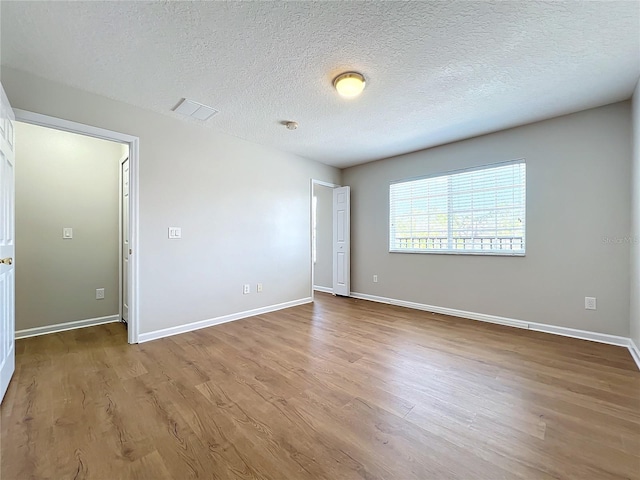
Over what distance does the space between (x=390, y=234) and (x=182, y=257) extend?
127 inches

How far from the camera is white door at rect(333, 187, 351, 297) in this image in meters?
5.23

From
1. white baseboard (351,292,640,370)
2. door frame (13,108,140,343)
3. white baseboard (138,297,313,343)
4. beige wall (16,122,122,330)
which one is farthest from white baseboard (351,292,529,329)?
beige wall (16,122,122,330)

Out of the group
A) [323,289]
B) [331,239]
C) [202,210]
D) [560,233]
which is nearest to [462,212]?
[560,233]

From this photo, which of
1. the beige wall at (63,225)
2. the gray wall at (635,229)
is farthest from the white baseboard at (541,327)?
the beige wall at (63,225)

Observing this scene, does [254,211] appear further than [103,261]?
Yes

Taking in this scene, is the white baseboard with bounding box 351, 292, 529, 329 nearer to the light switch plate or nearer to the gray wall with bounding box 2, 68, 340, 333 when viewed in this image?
the gray wall with bounding box 2, 68, 340, 333

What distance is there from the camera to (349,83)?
229cm

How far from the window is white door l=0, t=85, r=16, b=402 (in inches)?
174

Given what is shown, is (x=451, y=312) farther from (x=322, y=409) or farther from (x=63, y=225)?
(x=63, y=225)

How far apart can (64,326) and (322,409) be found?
11.2 ft

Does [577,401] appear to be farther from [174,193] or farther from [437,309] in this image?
[174,193]

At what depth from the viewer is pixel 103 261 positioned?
3.62 m

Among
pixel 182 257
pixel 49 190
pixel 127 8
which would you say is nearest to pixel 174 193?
pixel 182 257

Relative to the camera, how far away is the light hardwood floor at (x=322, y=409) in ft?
4.34
